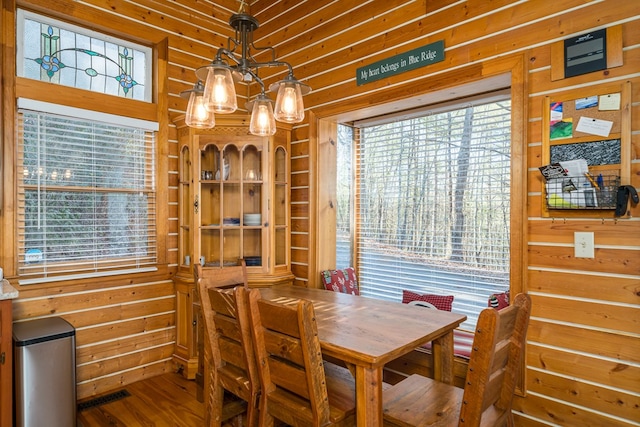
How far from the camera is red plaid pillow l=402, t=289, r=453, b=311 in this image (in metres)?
2.76

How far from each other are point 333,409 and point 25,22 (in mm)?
3201

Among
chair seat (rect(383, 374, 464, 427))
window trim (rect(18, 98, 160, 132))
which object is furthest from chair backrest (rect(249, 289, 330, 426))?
window trim (rect(18, 98, 160, 132))

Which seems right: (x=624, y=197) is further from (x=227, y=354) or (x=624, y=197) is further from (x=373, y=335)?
(x=227, y=354)

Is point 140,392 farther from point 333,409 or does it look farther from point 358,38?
point 358,38

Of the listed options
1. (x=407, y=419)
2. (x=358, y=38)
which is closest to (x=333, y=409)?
(x=407, y=419)

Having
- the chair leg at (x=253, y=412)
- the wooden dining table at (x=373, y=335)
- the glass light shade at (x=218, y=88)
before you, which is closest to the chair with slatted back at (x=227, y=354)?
the chair leg at (x=253, y=412)

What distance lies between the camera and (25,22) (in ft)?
8.79

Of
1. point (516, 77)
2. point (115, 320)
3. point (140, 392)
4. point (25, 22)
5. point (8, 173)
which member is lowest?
point (140, 392)

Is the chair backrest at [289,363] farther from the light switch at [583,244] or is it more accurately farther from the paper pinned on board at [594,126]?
the paper pinned on board at [594,126]

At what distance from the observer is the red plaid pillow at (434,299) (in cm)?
276

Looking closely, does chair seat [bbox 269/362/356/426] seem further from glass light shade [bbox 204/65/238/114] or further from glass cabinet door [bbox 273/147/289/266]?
glass cabinet door [bbox 273/147/289/266]

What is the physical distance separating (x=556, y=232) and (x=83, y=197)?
3.16 meters

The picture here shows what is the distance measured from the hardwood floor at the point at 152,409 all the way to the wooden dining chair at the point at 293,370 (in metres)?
1.10

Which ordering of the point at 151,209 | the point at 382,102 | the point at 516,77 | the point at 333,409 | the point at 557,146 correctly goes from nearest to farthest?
1. the point at 333,409
2. the point at 557,146
3. the point at 516,77
4. the point at 382,102
5. the point at 151,209
